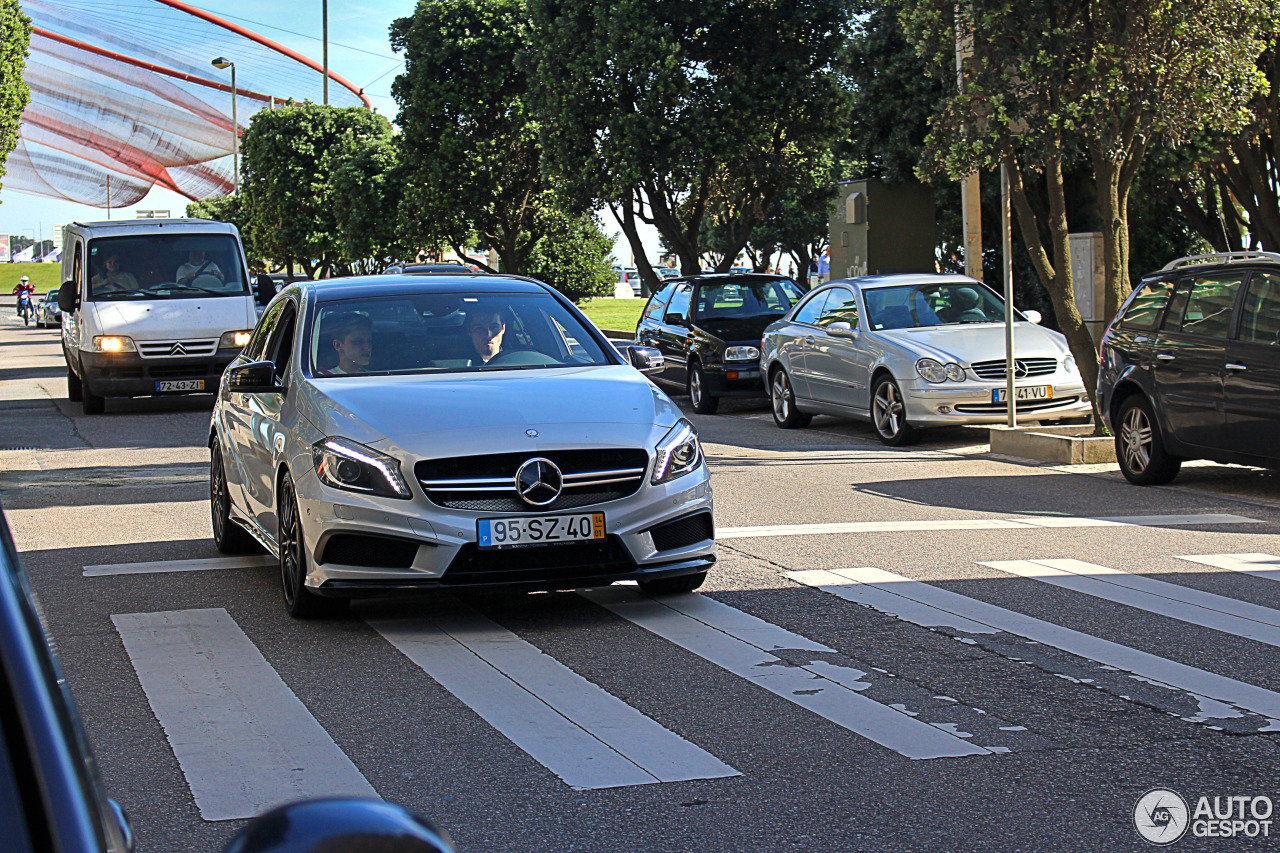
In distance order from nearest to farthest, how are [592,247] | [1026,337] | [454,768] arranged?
[454,768] → [1026,337] → [592,247]

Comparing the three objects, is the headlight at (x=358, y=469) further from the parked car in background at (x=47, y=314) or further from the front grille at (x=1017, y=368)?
the parked car in background at (x=47, y=314)

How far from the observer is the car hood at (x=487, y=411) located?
6785 mm

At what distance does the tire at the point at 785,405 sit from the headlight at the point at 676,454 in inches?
415

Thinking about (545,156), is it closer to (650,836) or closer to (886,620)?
(886,620)

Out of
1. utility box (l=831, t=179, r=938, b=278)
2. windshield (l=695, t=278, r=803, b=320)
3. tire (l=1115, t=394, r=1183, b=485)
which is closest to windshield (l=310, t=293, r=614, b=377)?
tire (l=1115, t=394, r=1183, b=485)

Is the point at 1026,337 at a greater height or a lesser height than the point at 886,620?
greater

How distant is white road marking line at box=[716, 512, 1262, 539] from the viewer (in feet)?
32.0

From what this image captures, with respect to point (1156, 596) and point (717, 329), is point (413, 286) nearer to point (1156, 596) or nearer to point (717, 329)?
point (1156, 596)

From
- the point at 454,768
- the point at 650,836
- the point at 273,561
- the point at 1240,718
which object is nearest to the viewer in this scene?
the point at 650,836

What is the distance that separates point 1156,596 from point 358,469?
155 inches

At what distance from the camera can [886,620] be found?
699cm

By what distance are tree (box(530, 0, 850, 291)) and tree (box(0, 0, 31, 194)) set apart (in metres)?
15.3

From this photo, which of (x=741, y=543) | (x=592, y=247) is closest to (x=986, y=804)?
(x=741, y=543)

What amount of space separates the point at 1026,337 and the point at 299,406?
9964 millimetres
